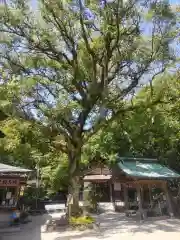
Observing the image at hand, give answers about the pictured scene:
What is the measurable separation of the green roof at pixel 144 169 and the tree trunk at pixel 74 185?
307 cm

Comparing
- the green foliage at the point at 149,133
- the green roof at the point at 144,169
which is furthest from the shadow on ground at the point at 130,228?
the green foliage at the point at 149,133

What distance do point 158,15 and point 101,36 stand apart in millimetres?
3373

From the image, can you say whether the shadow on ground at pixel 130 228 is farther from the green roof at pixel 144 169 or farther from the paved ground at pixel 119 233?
the green roof at pixel 144 169

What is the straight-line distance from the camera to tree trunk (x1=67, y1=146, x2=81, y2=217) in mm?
14242

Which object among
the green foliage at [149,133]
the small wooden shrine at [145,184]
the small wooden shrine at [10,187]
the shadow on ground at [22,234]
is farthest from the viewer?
the green foliage at [149,133]

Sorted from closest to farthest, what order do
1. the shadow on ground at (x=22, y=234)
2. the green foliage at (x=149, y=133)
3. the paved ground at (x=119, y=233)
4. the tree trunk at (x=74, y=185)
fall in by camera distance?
the paved ground at (x=119, y=233) < the shadow on ground at (x=22, y=234) < the tree trunk at (x=74, y=185) < the green foliage at (x=149, y=133)

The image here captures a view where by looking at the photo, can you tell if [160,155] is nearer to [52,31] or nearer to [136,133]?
[136,133]

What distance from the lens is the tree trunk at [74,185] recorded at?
561 inches

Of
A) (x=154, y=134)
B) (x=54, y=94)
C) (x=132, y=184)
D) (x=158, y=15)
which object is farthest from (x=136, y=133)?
(x=158, y=15)

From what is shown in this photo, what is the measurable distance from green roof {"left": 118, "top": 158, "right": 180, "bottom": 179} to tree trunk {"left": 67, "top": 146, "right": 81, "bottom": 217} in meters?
3.07

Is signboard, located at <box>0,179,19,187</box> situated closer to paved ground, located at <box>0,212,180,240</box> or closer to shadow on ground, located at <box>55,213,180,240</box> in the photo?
paved ground, located at <box>0,212,180,240</box>

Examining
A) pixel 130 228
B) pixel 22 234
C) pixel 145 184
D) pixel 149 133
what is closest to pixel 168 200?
pixel 145 184

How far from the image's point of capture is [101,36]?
15.1 metres

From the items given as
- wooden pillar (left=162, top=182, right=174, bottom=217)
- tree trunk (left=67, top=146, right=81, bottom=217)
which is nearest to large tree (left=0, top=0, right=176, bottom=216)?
tree trunk (left=67, top=146, right=81, bottom=217)
